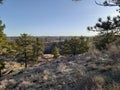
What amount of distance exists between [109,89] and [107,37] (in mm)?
25161

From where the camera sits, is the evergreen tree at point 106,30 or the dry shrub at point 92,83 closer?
the dry shrub at point 92,83

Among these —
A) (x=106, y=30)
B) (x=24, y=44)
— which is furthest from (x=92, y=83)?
(x=24, y=44)

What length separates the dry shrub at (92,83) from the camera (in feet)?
25.7

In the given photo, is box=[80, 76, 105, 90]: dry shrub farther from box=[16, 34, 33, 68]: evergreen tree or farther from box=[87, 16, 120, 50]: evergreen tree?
box=[16, 34, 33, 68]: evergreen tree

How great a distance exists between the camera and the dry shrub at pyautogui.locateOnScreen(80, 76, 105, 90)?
7843 millimetres

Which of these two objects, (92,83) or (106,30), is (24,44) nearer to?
(106,30)

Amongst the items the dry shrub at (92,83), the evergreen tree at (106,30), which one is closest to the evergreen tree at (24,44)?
the evergreen tree at (106,30)

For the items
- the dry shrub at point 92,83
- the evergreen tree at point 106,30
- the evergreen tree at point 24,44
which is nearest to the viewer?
the dry shrub at point 92,83

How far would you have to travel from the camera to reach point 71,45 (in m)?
60.2

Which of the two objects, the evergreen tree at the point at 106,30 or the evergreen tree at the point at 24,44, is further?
the evergreen tree at the point at 24,44

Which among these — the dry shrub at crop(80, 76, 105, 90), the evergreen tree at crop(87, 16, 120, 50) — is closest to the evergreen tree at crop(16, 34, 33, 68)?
the evergreen tree at crop(87, 16, 120, 50)

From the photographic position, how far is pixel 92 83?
8055mm

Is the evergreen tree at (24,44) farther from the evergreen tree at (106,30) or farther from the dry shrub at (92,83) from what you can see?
the dry shrub at (92,83)

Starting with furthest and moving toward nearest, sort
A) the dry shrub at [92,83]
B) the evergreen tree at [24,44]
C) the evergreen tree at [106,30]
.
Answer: the evergreen tree at [24,44] → the evergreen tree at [106,30] → the dry shrub at [92,83]
